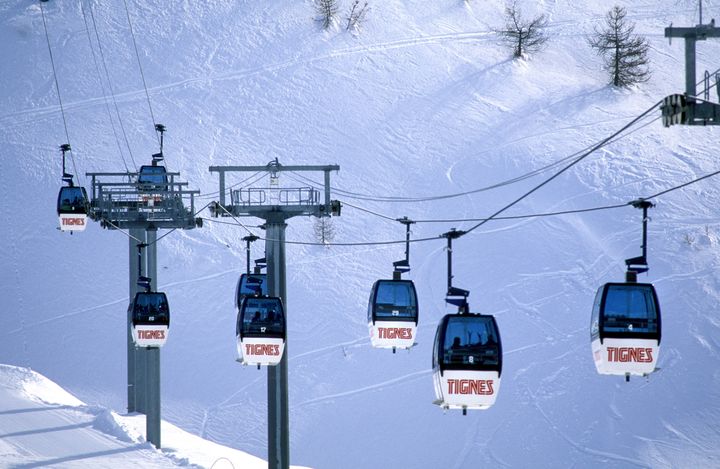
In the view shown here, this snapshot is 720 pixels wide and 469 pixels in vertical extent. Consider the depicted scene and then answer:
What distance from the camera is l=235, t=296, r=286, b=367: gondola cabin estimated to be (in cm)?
1620

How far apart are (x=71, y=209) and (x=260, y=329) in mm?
13019

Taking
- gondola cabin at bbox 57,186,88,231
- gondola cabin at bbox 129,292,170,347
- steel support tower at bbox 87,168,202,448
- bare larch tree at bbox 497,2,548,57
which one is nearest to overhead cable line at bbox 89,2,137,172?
gondola cabin at bbox 57,186,88,231

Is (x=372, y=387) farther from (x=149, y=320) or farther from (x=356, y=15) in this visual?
(x=356, y=15)

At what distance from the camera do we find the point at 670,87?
5784cm

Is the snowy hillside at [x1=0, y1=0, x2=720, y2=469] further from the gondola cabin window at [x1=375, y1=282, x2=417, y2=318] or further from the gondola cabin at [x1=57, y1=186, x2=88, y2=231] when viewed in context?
the gondola cabin at [x1=57, y1=186, x2=88, y2=231]

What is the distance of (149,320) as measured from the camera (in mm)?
20094

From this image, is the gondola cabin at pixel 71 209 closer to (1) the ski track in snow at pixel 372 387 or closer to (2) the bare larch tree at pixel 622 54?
(1) the ski track in snow at pixel 372 387

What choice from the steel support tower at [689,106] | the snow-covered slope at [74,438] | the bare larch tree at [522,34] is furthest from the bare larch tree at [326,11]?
the steel support tower at [689,106]

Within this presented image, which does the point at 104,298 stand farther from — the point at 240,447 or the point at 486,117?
the point at 486,117

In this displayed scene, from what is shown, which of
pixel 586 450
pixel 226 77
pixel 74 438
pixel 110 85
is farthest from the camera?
pixel 226 77

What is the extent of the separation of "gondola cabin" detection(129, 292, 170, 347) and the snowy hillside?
4485 mm

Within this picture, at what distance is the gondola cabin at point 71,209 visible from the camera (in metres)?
27.6

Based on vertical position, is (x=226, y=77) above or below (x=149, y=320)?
above

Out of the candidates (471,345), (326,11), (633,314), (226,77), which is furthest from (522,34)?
(471,345)
